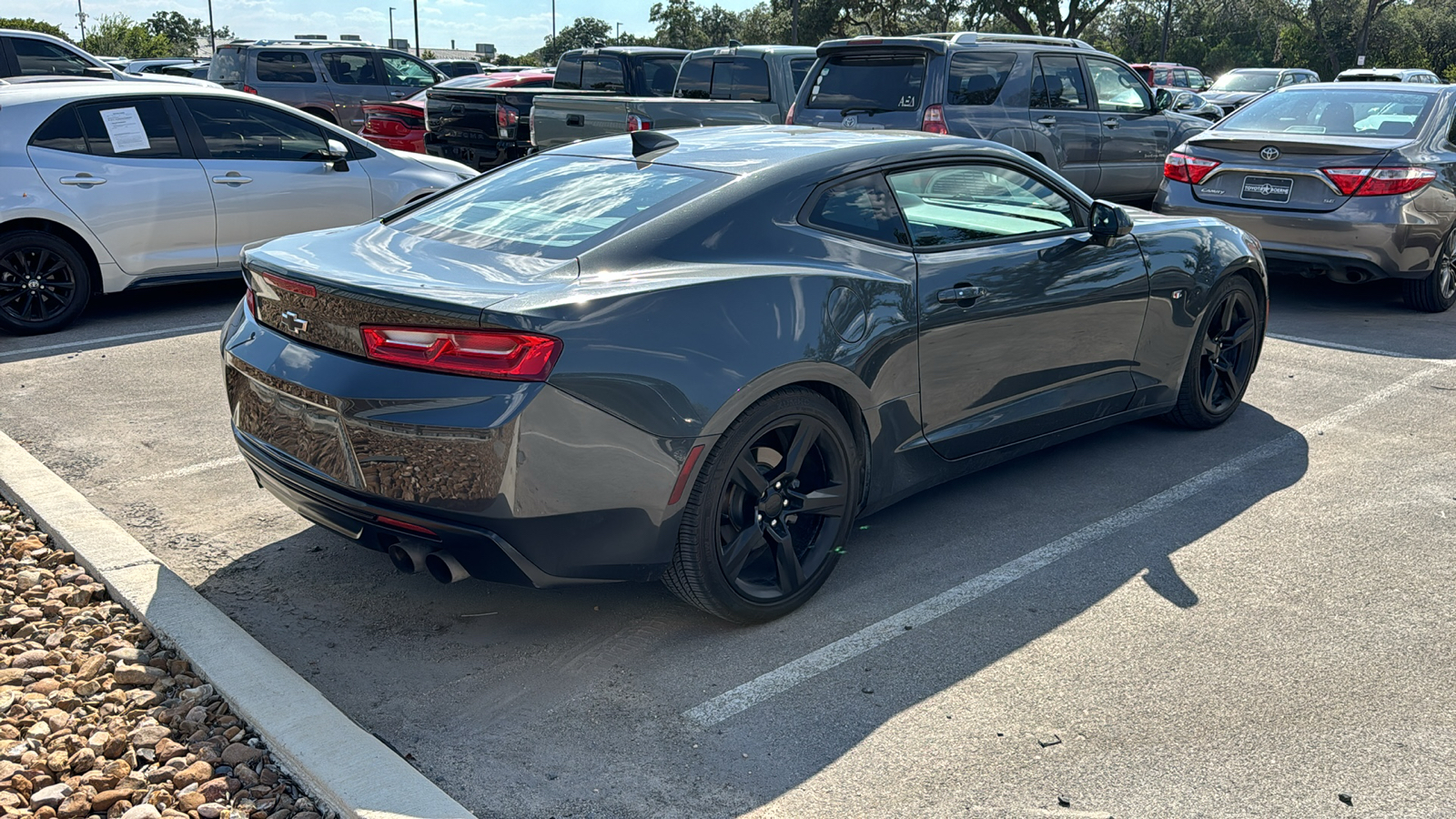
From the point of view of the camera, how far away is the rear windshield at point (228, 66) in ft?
60.8

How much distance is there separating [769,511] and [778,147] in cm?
141

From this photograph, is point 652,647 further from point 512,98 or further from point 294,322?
point 512,98

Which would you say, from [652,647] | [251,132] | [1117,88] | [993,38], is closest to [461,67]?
[1117,88]

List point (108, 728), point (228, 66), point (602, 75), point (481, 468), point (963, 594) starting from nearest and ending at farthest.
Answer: point (108, 728) → point (481, 468) → point (963, 594) → point (602, 75) → point (228, 66)

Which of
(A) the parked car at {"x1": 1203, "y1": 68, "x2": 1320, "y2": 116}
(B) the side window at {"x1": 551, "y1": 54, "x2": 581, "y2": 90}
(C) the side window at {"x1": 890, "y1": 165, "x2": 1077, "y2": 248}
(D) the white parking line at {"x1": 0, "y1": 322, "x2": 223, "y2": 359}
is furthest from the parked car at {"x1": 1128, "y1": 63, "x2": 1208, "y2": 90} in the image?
(C) the side window at {"x1": 890, "y1": 165, "x2": 1077, "y2": 248}

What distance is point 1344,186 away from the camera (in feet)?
27.4

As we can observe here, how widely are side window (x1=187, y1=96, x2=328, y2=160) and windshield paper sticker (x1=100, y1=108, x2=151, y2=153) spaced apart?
0.38 metres

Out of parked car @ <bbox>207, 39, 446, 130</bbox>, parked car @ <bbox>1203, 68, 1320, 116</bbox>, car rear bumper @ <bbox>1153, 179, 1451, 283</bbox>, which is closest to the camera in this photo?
car rear bumper @ <bbox>1153, 179, 1451, 283</bbox>

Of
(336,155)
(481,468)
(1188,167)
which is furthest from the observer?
(1188,167)

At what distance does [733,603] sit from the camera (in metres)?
3.82

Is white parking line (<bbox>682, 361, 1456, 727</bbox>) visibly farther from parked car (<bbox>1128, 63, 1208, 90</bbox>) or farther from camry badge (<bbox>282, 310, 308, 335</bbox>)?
parked car (<bbox>1128, 63, 1208, 90</bbox>)

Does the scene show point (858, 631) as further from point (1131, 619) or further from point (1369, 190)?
point (1369, 190)

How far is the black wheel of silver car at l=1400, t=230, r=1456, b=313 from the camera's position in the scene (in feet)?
28.9

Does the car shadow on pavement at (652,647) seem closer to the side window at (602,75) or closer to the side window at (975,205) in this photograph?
the side window at (975,205)
